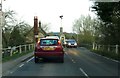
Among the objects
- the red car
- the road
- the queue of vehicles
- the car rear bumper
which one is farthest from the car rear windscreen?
the road

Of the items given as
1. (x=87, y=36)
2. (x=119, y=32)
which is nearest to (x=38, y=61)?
(x=119, y=32)

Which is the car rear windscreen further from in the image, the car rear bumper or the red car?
the car rear bumper

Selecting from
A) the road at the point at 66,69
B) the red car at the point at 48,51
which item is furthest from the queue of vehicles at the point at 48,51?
the road at the point at 66,69

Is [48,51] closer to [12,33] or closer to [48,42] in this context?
[48,42]

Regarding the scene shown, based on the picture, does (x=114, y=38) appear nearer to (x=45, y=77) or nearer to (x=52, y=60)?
(x=52, y=60)

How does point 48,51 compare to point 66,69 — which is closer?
point 66,69

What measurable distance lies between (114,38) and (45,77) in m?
21.6

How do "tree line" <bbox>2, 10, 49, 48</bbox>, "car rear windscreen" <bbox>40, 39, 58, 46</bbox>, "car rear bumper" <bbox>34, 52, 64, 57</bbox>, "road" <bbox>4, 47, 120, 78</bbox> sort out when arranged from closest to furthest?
"road" <bbox>4, 47, 120, 78</bbox> < "car rear bumper" <bbox>34, 52, 64, 57</bbox> < "car rear windscreen" <bbox>40, 39, 58, 46</bbox> < "tree line" <bbox>2, 10, 49, 48</bbox>

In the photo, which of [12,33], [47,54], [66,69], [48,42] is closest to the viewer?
[66,69]

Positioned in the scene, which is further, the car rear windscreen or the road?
the car rear windscreen

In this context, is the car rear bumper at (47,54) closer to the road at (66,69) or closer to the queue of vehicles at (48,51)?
the queue of vehicles at (48,51)

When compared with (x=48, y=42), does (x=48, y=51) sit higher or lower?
lower

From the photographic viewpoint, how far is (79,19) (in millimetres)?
99188

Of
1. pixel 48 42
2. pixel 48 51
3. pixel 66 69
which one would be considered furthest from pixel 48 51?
pixel 66 69
